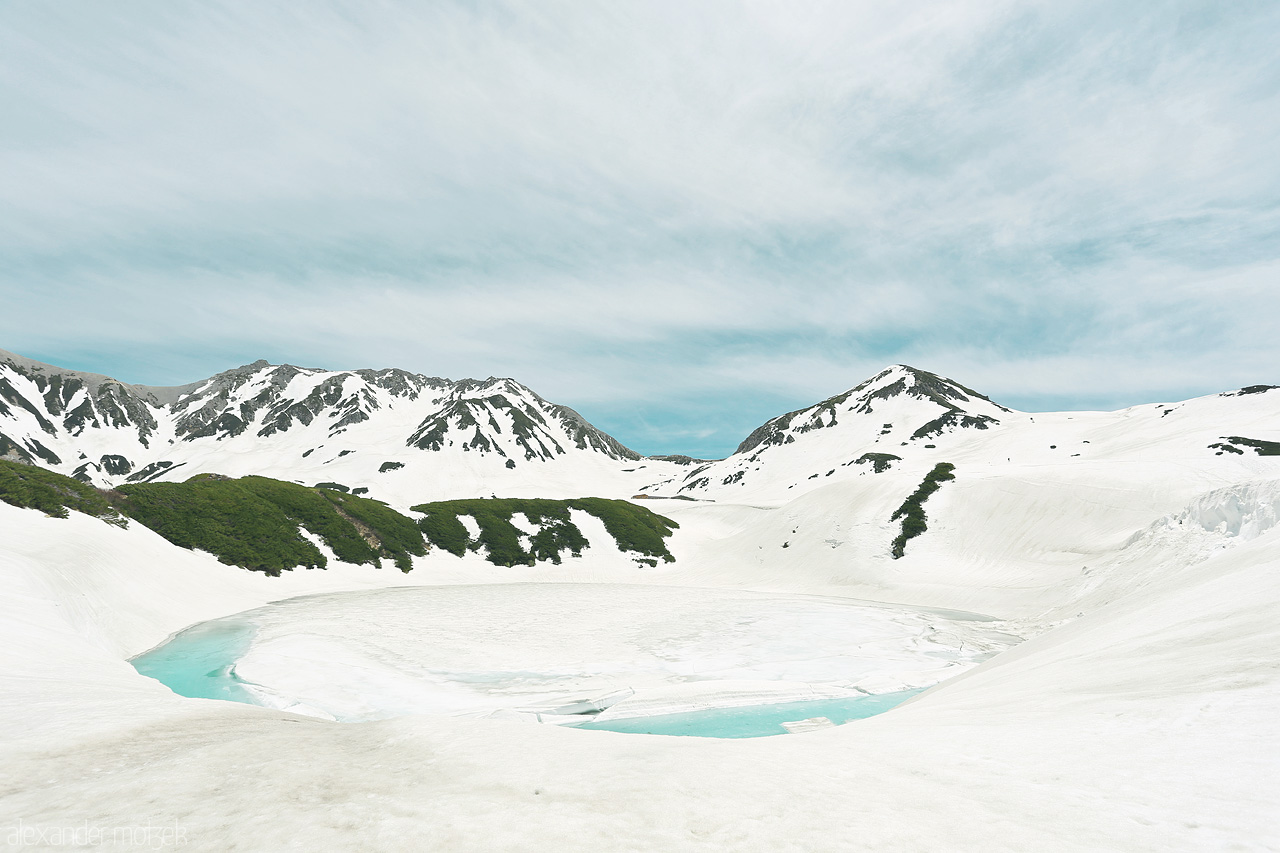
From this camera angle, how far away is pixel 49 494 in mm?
23297

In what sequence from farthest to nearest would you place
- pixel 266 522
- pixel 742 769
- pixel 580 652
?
1. pixel 266 522
2. pixel 580 652
3. pixel 742 769

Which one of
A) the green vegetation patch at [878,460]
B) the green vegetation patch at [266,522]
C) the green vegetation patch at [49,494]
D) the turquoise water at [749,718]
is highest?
the green vegetation patch at [878,460]


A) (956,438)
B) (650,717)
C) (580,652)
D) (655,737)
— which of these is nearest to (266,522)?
(580,652)

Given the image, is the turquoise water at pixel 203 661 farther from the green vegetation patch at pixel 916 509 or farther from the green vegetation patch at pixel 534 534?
the green vegetation patch at pixel 916 509

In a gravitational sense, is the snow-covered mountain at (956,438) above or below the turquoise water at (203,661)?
above

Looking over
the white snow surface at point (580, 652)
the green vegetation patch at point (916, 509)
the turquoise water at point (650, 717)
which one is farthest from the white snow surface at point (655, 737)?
the green vegetation patch at point (916, 509)

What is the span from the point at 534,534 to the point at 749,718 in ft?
139

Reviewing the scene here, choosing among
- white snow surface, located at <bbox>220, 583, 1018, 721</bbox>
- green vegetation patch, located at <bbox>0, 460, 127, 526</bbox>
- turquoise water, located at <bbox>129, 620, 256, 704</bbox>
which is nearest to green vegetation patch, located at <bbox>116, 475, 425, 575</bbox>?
green vegetation patch, located at <bbox>0, 460, 127, 526</bbox>

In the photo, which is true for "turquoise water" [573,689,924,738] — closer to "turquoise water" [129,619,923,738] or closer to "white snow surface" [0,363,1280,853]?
"turquoise water" [129,619,923,738]

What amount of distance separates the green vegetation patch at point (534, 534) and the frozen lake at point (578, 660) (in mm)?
20250

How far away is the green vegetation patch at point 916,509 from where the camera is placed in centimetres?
4318

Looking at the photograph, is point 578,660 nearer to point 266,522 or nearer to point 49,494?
point 49,494

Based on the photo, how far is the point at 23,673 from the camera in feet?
29.4

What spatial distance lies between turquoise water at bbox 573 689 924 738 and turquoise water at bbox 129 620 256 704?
907cm
